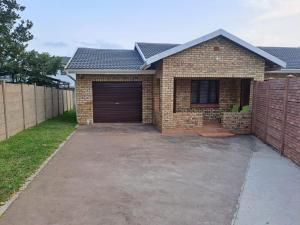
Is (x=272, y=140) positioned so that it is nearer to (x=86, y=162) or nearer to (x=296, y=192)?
(x=296, y=192)

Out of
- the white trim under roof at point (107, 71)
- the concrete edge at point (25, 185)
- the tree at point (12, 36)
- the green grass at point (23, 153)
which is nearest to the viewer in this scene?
the concrete edge at point (25, 185)

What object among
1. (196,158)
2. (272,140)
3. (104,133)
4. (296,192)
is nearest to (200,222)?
(296,192)

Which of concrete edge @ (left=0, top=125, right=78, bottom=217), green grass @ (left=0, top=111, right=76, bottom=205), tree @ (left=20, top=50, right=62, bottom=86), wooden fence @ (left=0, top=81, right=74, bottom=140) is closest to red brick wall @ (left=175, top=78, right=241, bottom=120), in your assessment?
green grass @ (left=0, top=111, right=76, bottom=205)

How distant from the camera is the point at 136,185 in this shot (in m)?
5.54

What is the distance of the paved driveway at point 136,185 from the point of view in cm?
422

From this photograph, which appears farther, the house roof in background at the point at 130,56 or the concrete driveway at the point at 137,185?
the house roof in background at the point at 130,56

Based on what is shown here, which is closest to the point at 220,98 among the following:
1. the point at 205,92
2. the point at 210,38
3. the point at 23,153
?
the point at 205,92

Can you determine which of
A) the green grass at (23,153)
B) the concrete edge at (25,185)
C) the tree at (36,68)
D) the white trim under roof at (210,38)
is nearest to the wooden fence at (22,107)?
the green grass at (23,153)

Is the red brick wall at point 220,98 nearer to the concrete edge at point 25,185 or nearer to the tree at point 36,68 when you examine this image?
the concrete edge at point 25,185

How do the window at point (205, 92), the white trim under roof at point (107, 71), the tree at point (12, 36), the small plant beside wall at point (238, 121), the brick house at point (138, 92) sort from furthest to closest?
the tree at point (12, 36), the window at point (205, 92), the brick house at point (138, 92), the white trim under roof at point (107, 71), the small plant beside wall at point (238, 121)

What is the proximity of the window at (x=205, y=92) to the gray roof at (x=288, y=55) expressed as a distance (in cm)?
380

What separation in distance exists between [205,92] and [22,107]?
873cm

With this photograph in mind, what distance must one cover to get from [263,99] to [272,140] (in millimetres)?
1769

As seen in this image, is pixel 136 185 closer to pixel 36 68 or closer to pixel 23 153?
pixel 23 153
